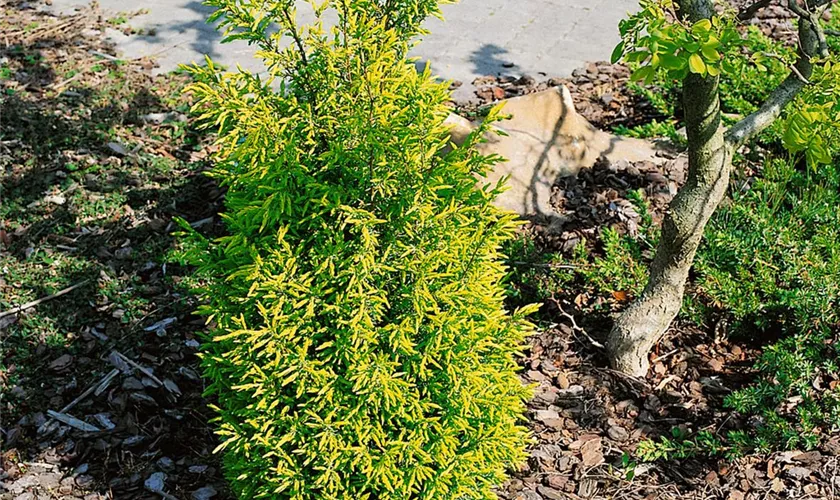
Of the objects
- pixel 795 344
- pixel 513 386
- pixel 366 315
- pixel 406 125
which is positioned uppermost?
pixel 406 125

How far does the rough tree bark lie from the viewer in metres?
3.28

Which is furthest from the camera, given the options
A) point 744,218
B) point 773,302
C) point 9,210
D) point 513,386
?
point 9,210

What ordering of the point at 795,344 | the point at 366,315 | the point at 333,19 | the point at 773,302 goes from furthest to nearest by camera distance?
the point at 333,19 < the point at 773,302 < the point at 795,344 < the point at 366,315

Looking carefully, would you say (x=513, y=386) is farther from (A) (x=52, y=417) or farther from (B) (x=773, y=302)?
(A) (x=52, y=417)

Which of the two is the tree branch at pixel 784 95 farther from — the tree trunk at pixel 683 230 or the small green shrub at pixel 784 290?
the small green shrub at pixel 784 290

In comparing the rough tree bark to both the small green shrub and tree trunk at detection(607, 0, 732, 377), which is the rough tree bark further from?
the small green shrub

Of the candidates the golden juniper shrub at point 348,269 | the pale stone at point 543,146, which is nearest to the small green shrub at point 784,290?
the pale stone at point 543,146

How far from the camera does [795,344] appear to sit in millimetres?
3742

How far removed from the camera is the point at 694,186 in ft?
11.8

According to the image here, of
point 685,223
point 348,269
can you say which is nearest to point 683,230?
point 685,223

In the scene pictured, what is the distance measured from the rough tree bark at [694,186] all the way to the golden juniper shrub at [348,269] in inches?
40.9

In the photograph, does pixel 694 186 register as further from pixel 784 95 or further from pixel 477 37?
pixel 477 37

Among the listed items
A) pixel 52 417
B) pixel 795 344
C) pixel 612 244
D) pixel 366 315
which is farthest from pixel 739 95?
pixel 52 417

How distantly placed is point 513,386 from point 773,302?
5.51 ft
